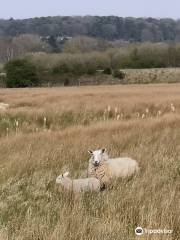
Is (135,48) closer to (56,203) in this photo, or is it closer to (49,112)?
(49,112)

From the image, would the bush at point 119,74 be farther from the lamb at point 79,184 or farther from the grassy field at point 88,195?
the lamb at point 79,184

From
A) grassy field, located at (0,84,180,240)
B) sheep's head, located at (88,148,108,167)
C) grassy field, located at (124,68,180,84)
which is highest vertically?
sheep's head, located at (88,148,108,167)

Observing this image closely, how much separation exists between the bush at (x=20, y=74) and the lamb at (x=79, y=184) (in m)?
60.7

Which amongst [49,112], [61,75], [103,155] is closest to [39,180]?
[103,155]

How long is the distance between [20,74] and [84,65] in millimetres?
18219

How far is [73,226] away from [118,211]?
0.77 metres

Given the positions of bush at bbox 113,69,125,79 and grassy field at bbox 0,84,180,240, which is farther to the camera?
bush at bbox 113,69,125,79

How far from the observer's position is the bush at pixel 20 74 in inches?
2667

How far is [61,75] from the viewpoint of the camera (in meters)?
77.1

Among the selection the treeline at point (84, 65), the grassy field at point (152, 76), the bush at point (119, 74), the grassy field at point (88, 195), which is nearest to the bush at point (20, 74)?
the treeline at point (84, 65)

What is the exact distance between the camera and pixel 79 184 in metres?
7.40

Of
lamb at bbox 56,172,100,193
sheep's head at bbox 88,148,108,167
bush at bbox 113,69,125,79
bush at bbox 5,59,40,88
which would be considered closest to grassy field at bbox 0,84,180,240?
lamb at bbox 56,172,100,193

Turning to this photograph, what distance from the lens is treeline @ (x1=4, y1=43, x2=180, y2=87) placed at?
226 ft

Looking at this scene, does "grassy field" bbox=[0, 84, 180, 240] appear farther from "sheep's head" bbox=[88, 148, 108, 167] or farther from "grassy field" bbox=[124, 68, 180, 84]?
"grassy field" bbox=[124, 68, 180, 84]
